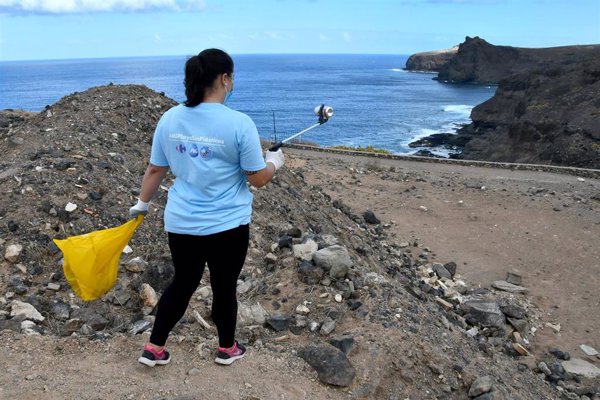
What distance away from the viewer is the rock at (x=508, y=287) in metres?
9.27

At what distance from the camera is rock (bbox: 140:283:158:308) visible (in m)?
5.25

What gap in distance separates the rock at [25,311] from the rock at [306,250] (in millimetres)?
2615

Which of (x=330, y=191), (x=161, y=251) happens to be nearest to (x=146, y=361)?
(x=161, y=251)

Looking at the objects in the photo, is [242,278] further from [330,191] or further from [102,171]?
[330,191]

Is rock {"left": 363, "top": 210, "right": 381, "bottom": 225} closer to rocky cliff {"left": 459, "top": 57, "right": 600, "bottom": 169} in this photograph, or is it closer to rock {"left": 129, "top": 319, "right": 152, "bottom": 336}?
rock {"left": 129, "top": 319, "right": 152, "bottom": 336}

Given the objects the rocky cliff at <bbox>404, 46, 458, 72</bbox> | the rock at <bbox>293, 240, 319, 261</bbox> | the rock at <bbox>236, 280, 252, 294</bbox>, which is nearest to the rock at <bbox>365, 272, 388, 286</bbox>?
the rock at <bbox>293, 240, 319, 261</bbox>

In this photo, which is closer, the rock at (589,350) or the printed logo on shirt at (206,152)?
the printed logo on shirt at (206,152)

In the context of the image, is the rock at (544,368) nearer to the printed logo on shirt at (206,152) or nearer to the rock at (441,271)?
the rock at (441,271)

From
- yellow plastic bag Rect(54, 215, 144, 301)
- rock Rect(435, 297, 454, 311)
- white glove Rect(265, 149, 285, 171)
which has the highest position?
white glove Rect(265, 149, 285, 171)

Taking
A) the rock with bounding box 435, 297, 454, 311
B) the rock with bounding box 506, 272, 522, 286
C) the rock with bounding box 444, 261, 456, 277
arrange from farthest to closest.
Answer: the rock with bounding box 444, 261, 456, 277 < the rock with bounding box 506, 272, 522, 286 < the rock with bounding box 435, 297, 454, 311

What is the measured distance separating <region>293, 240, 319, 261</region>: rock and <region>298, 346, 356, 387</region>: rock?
5.53ft

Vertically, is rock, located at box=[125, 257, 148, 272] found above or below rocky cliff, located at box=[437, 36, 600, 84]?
below

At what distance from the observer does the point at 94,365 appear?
12.6 feet

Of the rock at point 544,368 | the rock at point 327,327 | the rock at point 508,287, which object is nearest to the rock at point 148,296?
the rock at point 327,327
